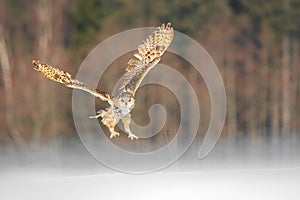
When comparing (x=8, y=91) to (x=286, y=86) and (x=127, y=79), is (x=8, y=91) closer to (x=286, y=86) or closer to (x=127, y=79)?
(x=286, y=86)

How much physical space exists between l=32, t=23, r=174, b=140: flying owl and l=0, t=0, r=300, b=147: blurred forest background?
228 inches

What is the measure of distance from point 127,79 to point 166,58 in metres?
6.68

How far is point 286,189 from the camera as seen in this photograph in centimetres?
631

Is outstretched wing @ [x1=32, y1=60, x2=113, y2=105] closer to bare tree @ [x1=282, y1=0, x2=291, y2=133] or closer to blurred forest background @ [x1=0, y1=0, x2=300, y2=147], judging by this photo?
blurred forest background @ [x1=0, y1=0, x2=300, y2=147]

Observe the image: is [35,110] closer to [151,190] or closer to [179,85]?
[179,85]

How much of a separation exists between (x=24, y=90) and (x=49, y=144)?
0.90 metres

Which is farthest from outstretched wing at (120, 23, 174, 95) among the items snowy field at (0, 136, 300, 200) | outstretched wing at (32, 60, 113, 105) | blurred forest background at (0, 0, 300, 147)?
blurred forest background at (0, 0, 300, 147)

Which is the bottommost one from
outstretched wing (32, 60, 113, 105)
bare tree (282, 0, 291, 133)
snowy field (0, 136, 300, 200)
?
Answer: outstretched wing (32, 60, 113, 105)

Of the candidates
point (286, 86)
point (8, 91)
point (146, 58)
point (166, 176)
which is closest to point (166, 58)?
point (286, 86)

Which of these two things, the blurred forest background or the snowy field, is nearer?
the snowy field

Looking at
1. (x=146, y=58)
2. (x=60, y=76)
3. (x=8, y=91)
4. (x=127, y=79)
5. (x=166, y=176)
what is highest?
(x=8, y=91)

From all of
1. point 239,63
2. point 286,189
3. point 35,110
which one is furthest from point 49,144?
point 286,189

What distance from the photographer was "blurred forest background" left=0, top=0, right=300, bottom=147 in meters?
9.05

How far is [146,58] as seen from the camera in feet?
9.28
